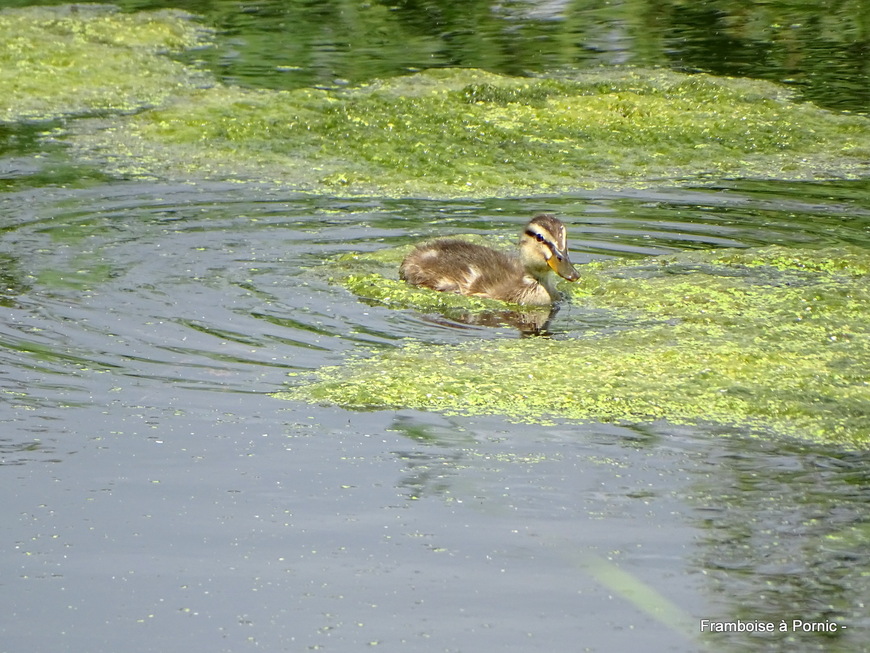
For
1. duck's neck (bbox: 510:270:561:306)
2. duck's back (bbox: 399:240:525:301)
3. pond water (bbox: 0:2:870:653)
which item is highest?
pond water (bbox: 0:2:870:653)

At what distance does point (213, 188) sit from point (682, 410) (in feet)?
13.2

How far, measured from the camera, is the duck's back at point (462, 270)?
6.27m

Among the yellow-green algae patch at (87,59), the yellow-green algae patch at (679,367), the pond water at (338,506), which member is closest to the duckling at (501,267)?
the yellow-green algae patch at (679,367)

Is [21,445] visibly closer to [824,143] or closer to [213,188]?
[213,188]

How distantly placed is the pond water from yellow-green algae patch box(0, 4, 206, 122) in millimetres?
3818

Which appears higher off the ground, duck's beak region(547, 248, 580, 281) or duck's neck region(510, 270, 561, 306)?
duck's beak region(547, 248, 580, 281)

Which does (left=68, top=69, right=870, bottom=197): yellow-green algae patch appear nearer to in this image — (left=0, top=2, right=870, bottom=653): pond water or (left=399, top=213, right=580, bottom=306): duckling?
(left=399, top=213, right=580, bottom=306): duckling

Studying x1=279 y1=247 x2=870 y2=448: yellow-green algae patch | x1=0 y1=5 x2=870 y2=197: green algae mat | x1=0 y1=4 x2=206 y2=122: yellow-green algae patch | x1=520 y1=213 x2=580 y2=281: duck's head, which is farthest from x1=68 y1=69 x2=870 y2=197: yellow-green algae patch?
x1=279 y1=247 x2=870 y2=448: yellow-green algae patch

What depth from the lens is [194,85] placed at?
33.0 feet

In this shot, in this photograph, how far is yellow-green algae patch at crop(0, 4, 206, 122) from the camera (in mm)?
9703

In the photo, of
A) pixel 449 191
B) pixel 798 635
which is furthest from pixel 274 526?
pixel 449 191

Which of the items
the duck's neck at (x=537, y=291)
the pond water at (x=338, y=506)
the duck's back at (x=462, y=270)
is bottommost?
the duck's neck at (x=537, y=291)

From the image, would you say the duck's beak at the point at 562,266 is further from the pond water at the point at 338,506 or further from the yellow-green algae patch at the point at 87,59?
the yellow-green algae patch at the point at 87,59

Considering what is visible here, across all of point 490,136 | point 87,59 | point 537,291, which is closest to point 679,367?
point 537,291
